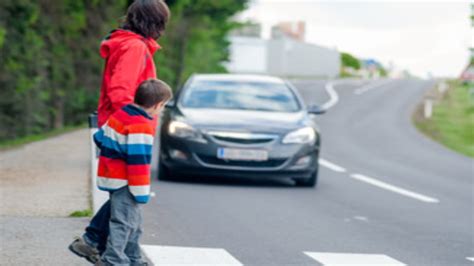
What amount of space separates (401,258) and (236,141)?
17.1 ft

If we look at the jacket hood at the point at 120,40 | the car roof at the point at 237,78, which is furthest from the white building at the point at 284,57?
the jacket hood at the point at 120,40

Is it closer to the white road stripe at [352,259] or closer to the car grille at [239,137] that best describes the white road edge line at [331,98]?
the car grille at [239,137]

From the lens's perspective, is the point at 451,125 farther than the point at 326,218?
Yes

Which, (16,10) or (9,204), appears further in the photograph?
(16,10)

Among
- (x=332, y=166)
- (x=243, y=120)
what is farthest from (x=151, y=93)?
(x=332, y=166)

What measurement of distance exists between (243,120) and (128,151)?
746 centimetres

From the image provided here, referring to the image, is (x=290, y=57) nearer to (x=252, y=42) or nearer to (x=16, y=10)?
(x=252, y=42)

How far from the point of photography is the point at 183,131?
13.1 m

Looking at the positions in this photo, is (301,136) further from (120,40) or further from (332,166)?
(120,40)

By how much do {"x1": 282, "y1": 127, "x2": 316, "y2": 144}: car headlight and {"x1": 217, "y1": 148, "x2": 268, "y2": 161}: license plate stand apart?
0.33m

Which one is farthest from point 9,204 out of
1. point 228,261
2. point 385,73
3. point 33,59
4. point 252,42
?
point 385,73

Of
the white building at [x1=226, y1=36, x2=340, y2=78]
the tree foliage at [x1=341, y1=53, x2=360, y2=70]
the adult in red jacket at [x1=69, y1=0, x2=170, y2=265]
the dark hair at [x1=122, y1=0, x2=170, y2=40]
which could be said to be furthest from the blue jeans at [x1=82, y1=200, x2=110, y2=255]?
the tree foliage at [x1=341, y1=53, x2=360, y2=70]

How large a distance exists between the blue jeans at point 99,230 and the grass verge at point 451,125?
1845 centimetres

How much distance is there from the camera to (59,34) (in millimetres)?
28953
